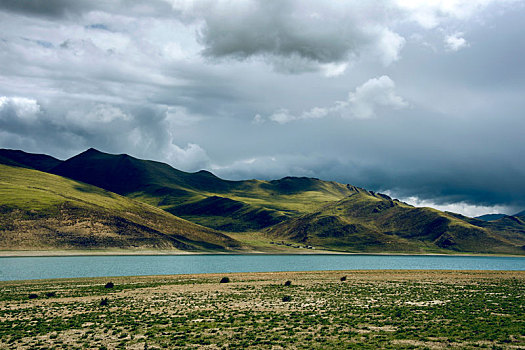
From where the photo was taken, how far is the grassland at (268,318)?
3494 cm

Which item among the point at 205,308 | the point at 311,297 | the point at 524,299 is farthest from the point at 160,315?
the point at 524,299

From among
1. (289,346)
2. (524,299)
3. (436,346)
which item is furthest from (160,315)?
(524,299)

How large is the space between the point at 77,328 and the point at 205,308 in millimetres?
15541

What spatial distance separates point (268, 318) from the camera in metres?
44.7

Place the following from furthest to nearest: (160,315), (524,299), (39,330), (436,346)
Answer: (524,299), (160,315), (39,330), (436,346)

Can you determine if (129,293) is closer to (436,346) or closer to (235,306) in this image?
(235,306)

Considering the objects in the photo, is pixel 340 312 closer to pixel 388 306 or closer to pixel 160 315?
pixel 388 306

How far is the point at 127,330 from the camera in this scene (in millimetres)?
40000

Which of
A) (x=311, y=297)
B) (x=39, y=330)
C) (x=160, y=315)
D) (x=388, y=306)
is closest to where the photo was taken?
(x=39, y=330)

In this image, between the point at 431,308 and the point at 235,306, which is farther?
the point at 235,306

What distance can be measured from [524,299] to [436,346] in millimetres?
30889

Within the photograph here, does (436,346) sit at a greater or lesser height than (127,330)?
greater

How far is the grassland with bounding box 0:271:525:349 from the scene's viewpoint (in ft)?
115

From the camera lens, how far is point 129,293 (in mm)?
68688
